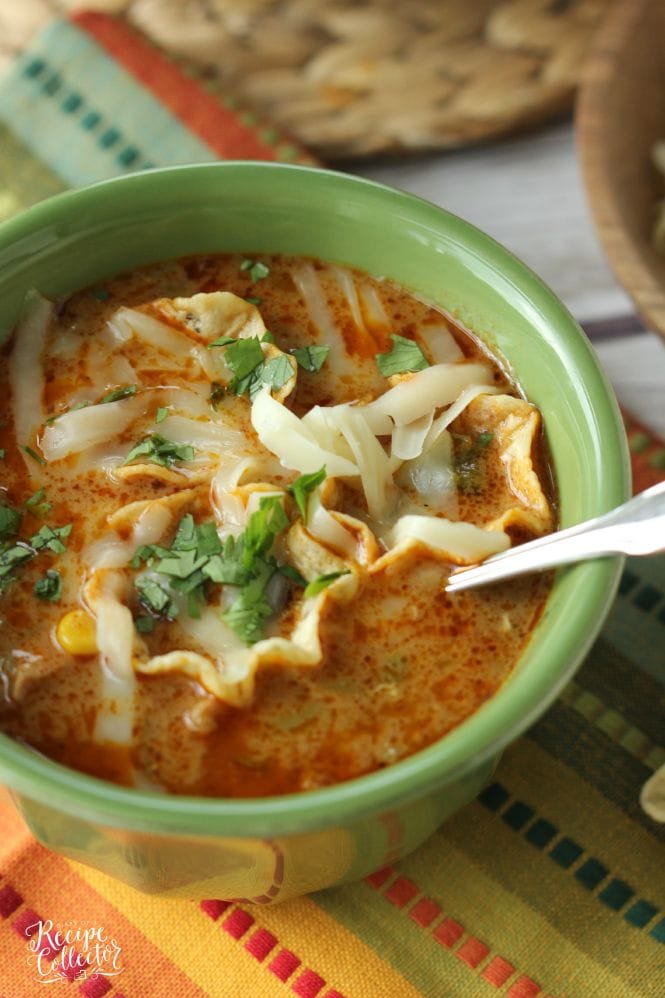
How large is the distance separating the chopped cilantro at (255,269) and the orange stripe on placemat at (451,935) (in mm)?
1533

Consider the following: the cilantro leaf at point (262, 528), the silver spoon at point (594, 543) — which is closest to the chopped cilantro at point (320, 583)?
the cilantro leaf at point (262, 528)

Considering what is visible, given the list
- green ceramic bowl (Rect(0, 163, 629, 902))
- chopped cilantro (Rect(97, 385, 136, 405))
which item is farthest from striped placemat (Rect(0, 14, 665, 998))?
chopped cilantro (Rect(97, 385, 136, 405))

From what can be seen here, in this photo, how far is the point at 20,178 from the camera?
403 centimetres

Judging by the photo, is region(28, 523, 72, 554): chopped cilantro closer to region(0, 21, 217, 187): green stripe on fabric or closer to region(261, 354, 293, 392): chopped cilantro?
region(261, 354, 293, 392): chopped cilantro

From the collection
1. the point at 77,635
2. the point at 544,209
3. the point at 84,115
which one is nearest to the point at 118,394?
the point at 77,635

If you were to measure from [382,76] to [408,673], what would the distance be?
105 inches

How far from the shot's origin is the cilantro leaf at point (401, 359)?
3027mm

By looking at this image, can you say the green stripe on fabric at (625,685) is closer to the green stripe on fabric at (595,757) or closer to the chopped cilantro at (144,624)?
the green stripe on fabric at (595,757)

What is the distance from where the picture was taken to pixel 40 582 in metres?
2.68

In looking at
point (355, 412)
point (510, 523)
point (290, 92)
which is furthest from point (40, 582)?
point (290, 92)

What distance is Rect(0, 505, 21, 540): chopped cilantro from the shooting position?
8.98 feet

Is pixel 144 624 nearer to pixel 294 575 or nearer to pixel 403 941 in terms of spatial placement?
pixel 294 575

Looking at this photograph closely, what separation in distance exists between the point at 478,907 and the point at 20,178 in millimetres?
2712

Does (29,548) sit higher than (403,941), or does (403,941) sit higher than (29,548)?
(29,548)
